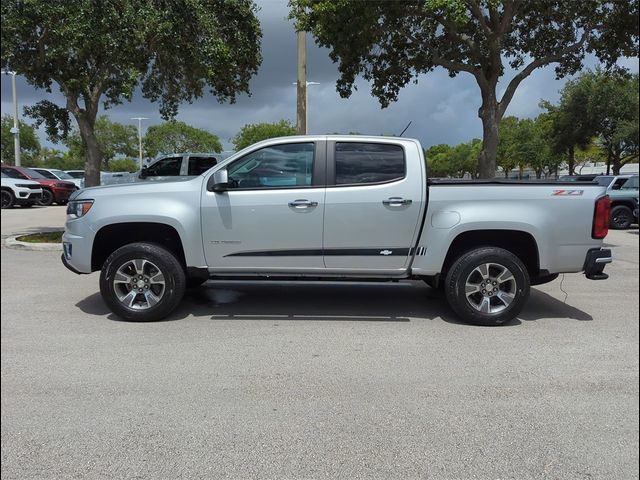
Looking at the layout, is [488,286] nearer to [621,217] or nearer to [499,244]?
[499,244]

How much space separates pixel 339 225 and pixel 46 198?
2085 centimetres

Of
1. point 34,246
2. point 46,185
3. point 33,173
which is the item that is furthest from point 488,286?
point 33,173

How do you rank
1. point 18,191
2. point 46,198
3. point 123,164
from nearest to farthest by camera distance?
point 18,191 → point 46,198 → point 123,164

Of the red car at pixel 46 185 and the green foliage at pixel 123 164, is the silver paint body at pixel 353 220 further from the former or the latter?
the green foliage at pixel 123 164

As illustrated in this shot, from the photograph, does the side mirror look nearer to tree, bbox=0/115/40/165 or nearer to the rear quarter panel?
the rear quarter panel

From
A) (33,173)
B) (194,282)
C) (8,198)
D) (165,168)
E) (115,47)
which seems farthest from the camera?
(33,173)

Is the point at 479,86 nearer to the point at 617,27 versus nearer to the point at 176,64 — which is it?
the point at 617,27

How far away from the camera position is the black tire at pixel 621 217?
612 inches

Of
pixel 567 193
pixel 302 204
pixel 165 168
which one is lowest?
pixel 302 204

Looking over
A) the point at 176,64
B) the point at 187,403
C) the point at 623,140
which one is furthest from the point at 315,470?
the point at 623,140

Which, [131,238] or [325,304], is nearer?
[131,238]

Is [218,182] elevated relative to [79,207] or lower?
elevated

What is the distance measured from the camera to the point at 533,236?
17.0 feet

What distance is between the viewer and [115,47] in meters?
8.80
